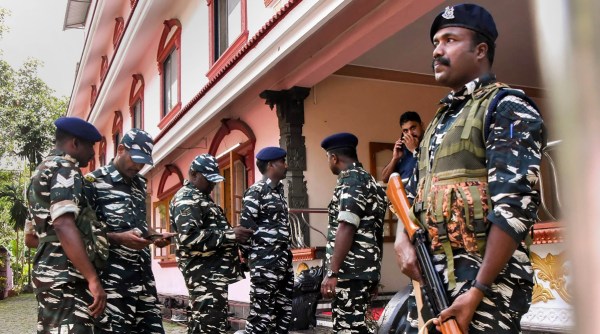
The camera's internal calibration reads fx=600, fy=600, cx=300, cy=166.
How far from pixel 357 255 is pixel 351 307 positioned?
0.37 m

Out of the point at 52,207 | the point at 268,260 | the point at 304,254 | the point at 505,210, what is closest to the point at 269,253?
the point at 268,260

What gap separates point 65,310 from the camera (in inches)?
132

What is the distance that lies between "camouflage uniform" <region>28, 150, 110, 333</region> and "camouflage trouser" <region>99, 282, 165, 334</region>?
0.60 metres

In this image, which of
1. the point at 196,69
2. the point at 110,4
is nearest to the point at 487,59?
the point at 196,69

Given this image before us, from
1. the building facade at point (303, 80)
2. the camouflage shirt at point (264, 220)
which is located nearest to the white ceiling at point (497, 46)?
the building facade at point (303, 80)

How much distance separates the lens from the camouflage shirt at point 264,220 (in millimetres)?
5453

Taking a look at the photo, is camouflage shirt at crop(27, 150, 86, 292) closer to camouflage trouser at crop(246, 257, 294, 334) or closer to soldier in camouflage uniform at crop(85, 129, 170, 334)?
soldier in camouflage uniform at crop(85, 129, 170, 334)

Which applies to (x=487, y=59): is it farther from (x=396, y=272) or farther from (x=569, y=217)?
(x=396, y=272)

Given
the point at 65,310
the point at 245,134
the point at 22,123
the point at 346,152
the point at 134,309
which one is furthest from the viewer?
the point at 22,123

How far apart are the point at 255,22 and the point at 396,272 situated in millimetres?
4001

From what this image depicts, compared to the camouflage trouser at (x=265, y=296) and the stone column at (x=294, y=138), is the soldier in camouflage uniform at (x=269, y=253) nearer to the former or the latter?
the camouflage trouser at (x=265, y=296)

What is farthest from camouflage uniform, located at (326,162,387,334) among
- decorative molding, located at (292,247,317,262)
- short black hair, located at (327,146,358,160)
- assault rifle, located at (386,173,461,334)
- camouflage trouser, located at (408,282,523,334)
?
decorative molding, located at (292,247,317,262)

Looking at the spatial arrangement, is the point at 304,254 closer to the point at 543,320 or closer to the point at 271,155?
the point at 271,155

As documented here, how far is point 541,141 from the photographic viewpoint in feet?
6.22
